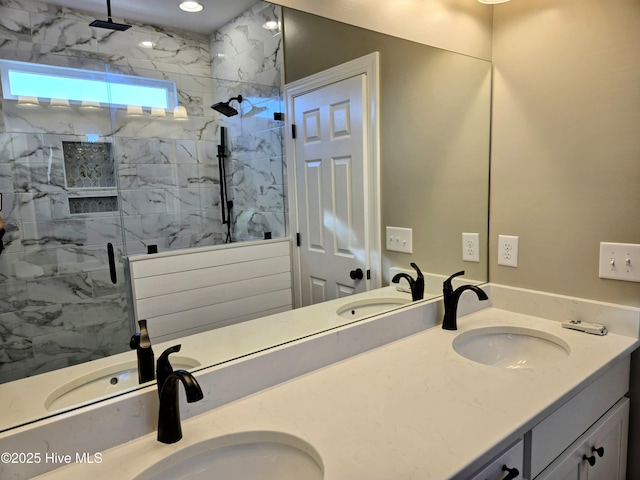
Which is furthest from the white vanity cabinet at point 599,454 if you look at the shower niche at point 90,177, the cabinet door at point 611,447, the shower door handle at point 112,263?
the shower niche at point 90,177

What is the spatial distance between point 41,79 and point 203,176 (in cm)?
42

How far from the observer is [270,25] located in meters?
1.29

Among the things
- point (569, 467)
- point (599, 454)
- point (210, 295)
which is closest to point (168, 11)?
point (210, 295)

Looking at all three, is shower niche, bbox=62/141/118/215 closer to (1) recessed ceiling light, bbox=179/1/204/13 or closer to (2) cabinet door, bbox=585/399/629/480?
(1) recessed ceiling light, bbox=179/1/204/13

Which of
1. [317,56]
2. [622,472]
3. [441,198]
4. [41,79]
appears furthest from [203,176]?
[622,472]

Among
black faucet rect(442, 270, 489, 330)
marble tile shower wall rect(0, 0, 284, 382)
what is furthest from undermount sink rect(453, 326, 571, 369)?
marble tile shower wall rect(0, 0, 284, 382)

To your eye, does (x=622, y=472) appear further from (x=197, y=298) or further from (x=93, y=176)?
(x=93, y=176)

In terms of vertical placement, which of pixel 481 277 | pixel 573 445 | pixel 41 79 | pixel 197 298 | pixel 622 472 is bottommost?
pixel 622 472

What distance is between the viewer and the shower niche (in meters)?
0.96

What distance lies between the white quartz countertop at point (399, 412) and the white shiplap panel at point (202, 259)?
1.25 feet

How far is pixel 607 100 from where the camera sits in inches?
58.3

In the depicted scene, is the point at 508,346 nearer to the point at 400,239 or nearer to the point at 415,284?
the point at 415,284

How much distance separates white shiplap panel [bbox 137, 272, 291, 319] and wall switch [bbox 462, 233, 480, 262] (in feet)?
3.03

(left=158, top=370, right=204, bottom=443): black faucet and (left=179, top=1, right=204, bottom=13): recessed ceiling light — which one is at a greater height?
(left=179, top=1, right=204, bottom=13): recessed ceiling light
